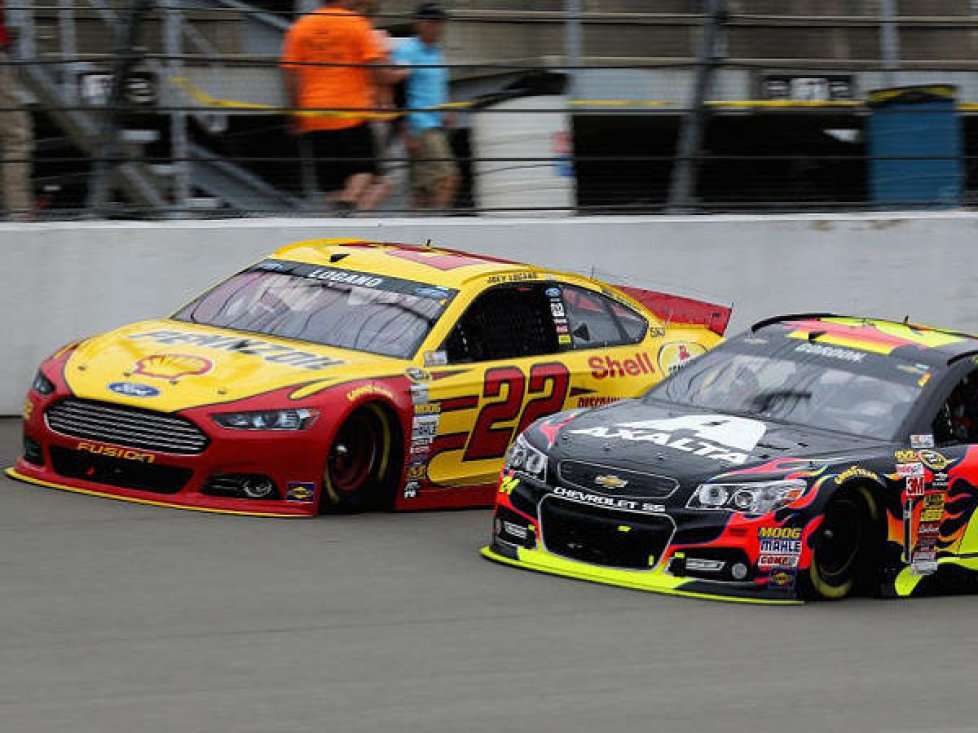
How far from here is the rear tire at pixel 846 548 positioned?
849 centimetres

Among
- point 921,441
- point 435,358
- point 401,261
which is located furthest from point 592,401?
point 921,441

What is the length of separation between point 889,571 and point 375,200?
19.8 ft

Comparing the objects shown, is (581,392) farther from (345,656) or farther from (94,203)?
(345,656)

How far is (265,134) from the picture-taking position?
44.1ft

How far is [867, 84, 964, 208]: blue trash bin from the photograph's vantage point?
15148mm

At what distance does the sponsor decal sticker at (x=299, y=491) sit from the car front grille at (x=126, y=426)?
48 centimetres

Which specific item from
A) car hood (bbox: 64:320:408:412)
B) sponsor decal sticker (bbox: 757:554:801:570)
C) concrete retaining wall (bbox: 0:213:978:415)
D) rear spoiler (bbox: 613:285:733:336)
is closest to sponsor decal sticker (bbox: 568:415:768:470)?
sponsor decal sticker (bbox: 757:554:801:570)

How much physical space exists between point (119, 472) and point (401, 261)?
233cm

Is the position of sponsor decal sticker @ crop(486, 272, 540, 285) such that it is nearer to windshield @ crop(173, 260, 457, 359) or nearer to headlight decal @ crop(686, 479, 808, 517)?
windshield @ crop(173, 260, 457, 359)

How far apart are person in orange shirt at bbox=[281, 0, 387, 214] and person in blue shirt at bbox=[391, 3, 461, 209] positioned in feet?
0.84

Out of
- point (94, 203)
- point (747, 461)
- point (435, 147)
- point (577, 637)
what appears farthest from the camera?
point (435, 147)

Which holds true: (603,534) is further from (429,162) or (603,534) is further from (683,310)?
(429,162)

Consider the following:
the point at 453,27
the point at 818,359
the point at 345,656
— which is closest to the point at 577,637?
the point at 345,656

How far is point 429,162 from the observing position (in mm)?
13891
